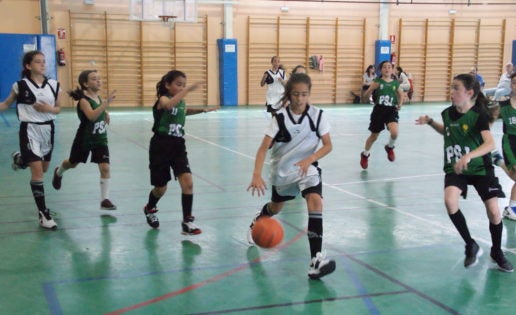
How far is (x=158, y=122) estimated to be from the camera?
18.9 ft

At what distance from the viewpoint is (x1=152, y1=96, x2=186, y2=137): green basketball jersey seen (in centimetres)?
570

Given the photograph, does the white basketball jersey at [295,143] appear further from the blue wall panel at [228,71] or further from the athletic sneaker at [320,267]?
the blue wall panel at [228,71]

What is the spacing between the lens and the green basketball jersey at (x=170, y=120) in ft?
18.7

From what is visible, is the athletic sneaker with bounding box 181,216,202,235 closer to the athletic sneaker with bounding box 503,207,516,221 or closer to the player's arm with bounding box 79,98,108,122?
the player's arm with bounding box 79,98,108,122

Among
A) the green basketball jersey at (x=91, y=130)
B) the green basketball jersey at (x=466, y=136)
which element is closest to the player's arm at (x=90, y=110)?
the green basketball jersey at (x=91, y=130)

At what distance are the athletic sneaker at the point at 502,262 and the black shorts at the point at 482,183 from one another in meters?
0.47

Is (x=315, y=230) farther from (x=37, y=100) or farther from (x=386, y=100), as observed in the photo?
(x=386, y=100)

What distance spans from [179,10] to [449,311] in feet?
62.0

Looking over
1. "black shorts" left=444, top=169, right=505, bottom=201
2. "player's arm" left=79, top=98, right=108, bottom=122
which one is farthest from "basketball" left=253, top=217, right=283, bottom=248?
"player's arm" left=79, top=98, right=108, bottom=122

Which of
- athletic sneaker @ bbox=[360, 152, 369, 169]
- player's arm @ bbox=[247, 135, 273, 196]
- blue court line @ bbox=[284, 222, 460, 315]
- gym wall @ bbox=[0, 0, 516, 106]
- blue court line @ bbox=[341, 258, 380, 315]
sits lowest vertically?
blue court line @ bbox=[341, 258, 380, 315]

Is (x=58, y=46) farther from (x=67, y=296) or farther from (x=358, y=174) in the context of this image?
(x=67, y=296)

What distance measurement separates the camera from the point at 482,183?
15.5 feet

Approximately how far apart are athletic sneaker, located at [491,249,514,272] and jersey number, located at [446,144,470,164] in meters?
0.84

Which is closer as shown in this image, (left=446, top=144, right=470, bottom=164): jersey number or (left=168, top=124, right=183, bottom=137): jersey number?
(left=446, top=144, right=470, bottom=164): jersey number
